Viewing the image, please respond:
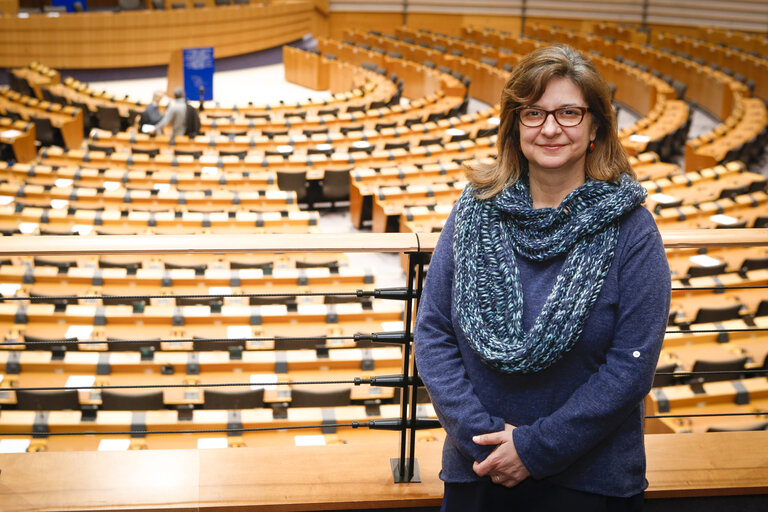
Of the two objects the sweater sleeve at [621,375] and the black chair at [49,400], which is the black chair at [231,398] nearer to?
the black chair at [49,400]

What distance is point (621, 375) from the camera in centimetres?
162

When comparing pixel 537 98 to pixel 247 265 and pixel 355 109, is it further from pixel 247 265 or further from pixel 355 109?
pixel 355 109

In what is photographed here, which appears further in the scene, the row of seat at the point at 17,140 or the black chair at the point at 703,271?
the row of seat at the point at 17,140

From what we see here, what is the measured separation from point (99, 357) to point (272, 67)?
1834cm

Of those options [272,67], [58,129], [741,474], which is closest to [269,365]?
[741,474]

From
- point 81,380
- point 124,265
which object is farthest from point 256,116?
point 81,380

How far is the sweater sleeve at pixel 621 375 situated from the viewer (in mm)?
1618

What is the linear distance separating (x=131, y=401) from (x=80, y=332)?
1139mm

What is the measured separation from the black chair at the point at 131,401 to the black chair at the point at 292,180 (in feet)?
19.4

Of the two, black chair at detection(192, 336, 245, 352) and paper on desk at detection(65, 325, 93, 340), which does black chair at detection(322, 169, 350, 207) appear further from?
paper on desk at detection(65, 325, 93, 340)

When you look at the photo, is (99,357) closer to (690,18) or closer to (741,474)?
(741,474)

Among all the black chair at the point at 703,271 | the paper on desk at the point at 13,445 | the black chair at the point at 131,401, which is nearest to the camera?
the paper on desk at the point at 13,445

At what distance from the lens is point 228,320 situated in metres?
6.61

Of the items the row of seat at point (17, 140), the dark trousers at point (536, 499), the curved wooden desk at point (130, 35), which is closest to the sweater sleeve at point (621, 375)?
the dark trousers at point (536, 499)
